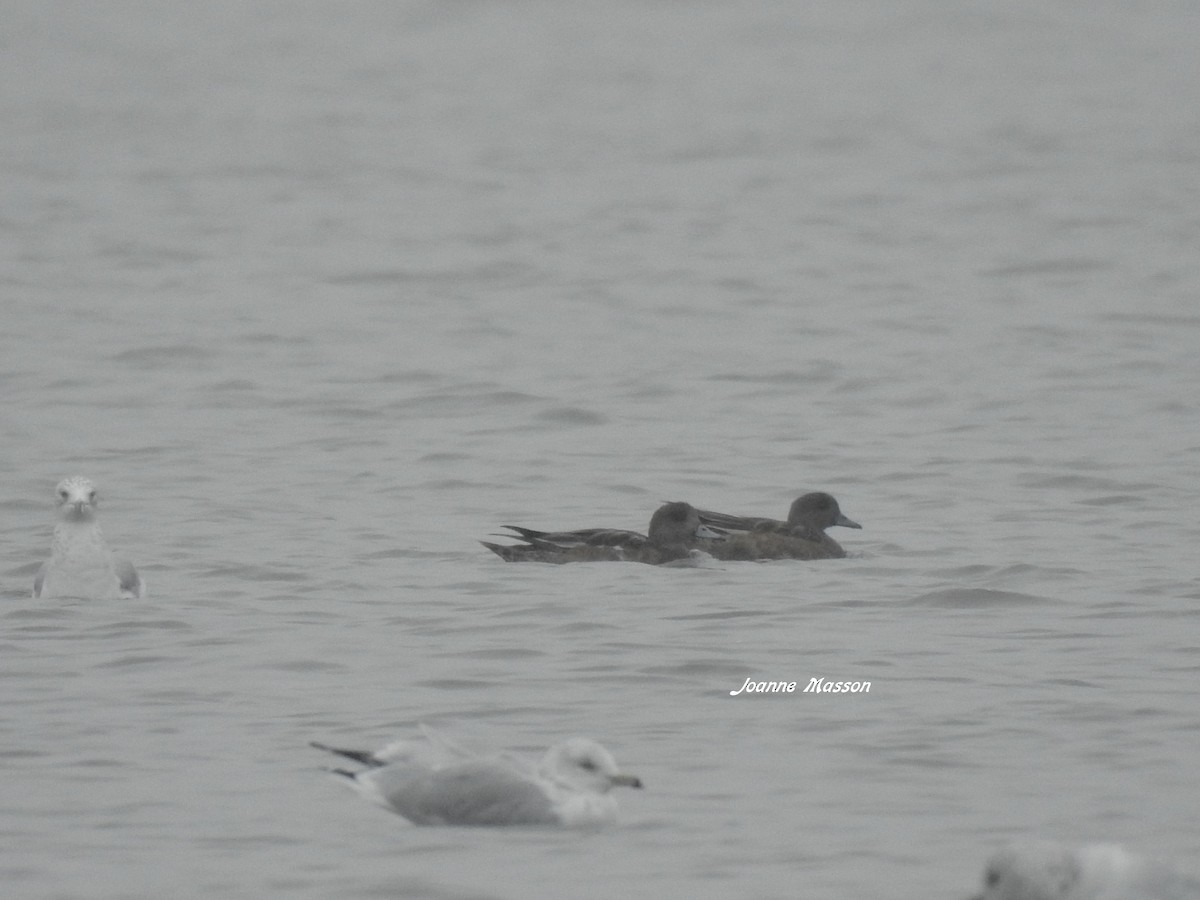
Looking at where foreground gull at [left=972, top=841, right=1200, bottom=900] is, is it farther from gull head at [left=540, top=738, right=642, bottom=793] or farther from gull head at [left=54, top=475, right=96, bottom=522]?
gull head at [left=54, top=475, right=96, bottom=522]

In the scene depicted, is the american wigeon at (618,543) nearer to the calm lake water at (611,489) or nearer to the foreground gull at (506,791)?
the calm lake water at (611,489)

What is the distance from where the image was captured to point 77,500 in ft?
39.2

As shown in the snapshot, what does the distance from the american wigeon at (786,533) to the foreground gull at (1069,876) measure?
260 inches

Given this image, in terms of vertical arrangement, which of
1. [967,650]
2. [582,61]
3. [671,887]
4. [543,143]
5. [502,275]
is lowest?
[671,887]

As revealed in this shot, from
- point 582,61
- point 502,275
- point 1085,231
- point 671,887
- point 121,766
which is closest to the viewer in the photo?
point 671,887

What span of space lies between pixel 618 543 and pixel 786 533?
3.08ft

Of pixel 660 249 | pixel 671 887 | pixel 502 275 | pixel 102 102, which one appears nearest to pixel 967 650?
pixel 671 887

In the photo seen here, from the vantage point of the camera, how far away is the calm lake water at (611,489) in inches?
312

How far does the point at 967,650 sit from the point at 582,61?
164 ft

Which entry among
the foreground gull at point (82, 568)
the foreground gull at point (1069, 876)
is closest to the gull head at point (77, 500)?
the foreground gull at point (82, 568)

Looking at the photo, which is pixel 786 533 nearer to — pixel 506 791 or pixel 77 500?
pixel 77 500

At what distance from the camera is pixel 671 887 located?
7223mm

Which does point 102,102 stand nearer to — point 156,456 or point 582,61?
point 582,61

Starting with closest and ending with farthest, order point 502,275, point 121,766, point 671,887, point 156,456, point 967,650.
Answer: point 671,887 < point 121,766 < point 967,650 < point 156,456 < point 502,275
